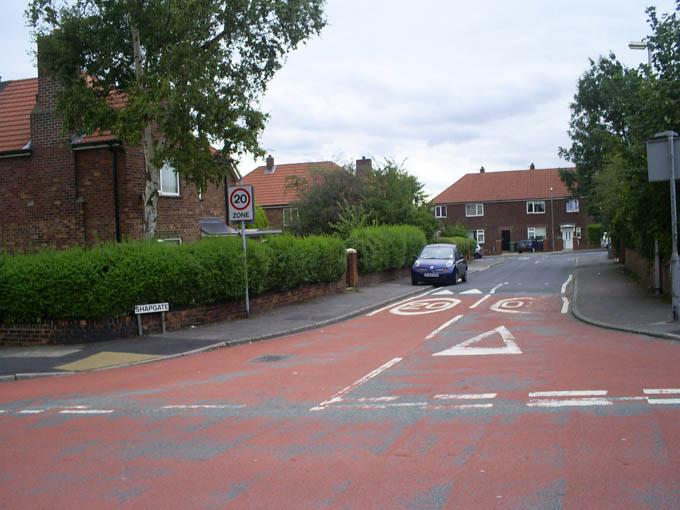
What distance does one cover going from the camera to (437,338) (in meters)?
14.8

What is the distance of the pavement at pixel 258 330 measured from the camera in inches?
527

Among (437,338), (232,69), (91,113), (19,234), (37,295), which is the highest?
(232,69)

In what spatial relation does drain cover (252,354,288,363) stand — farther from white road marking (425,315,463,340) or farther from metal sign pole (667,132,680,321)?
metal sign pole (667,132,680,321)

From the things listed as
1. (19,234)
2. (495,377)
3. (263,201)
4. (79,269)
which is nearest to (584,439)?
(495,377)

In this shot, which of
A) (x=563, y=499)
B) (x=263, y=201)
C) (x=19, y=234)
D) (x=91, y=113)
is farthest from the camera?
(x=263, y=201)

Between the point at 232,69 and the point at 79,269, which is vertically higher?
the point at 232,69

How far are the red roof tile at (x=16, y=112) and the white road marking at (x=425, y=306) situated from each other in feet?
43.6

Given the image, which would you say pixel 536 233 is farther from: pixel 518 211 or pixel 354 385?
pixel 354 385

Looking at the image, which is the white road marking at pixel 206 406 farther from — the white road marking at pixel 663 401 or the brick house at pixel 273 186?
the brick house at pixel 273 186

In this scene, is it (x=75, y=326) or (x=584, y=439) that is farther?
(x=75, y=326)

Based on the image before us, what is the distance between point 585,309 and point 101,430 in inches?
546

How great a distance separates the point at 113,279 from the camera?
15555 mm

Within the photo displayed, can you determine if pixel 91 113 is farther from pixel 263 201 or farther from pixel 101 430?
pixel 263 201

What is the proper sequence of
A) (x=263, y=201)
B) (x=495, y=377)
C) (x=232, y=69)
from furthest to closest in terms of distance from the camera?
(x=263, y=201) → (x=232, y=69) → (x=495, y=377)
